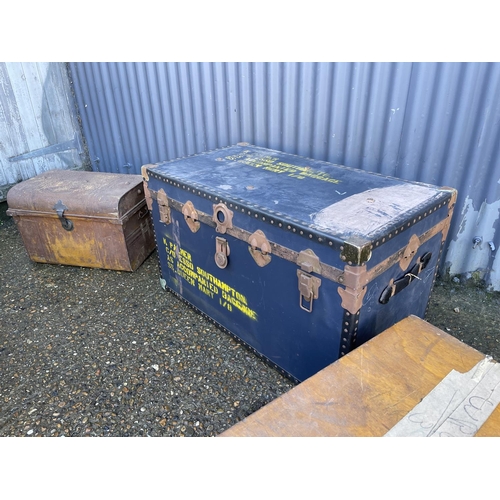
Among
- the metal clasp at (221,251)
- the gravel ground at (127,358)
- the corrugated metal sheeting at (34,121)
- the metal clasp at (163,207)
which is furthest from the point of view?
the corrugated metal sheeting at (34,121)

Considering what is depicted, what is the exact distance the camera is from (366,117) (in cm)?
268

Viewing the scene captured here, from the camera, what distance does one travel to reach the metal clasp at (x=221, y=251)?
218 cm

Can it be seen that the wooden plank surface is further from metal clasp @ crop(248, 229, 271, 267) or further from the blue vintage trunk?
metal clasp @ crop(248, 229, 271, 267)

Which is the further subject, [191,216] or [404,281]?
[191,216]

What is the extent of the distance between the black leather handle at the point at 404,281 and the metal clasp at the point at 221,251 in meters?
0.85

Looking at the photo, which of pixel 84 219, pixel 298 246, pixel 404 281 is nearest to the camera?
pixel 298 246

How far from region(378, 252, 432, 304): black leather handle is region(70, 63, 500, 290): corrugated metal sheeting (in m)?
0.83

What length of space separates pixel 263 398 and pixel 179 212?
1.20 metres

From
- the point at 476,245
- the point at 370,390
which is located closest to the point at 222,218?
the point at 370,390

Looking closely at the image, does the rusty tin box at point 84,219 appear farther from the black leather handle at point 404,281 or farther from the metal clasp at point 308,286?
the black leather handle at point 404,281

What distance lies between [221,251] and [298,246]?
1.91 ft

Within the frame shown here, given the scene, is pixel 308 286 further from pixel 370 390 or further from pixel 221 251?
pixel 221 251

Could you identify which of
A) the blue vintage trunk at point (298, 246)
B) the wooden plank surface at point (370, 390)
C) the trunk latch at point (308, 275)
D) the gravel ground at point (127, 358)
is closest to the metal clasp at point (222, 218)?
the blue vintage trunk at point (298, 246)

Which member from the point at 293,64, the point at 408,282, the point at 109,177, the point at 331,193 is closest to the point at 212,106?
the point at 293,64
